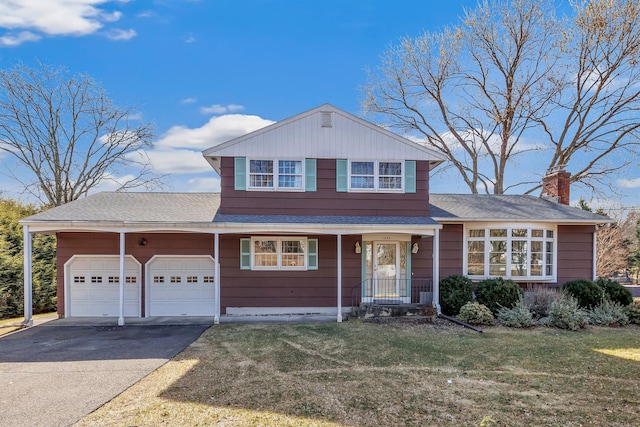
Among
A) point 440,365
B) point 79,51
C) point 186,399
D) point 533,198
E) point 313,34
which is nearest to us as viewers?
point 186,399

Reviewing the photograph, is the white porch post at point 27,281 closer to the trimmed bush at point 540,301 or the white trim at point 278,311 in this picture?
the white trim at point 278,311

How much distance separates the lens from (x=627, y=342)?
8.35 metres

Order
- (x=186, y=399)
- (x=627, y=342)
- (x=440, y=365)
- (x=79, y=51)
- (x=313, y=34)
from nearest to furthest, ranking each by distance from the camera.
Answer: (x=186, y=399), (x=440, y=365), (x=627, y=342), (x=313, y=34), (x=79, y=51)

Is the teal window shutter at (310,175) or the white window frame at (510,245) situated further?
the white window frame at (510,245)

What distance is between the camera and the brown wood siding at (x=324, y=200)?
11.4 metres

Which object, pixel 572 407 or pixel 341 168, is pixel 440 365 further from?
pixel 341 168

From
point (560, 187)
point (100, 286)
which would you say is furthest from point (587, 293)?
point (100, 286)

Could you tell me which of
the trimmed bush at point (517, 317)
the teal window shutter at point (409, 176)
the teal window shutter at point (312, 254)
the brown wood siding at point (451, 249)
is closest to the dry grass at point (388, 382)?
the trimmed bush at point (517, 317)

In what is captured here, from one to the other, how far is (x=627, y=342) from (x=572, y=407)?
519 centimetres

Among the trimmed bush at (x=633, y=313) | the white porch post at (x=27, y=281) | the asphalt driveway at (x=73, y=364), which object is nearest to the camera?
the asphalt driveway at (x=73, y=364)

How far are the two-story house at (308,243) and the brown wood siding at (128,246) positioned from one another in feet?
0.10

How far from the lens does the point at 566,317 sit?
9.59m

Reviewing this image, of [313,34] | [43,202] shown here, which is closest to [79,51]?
[43,202]

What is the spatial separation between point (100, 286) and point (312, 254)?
686cm
